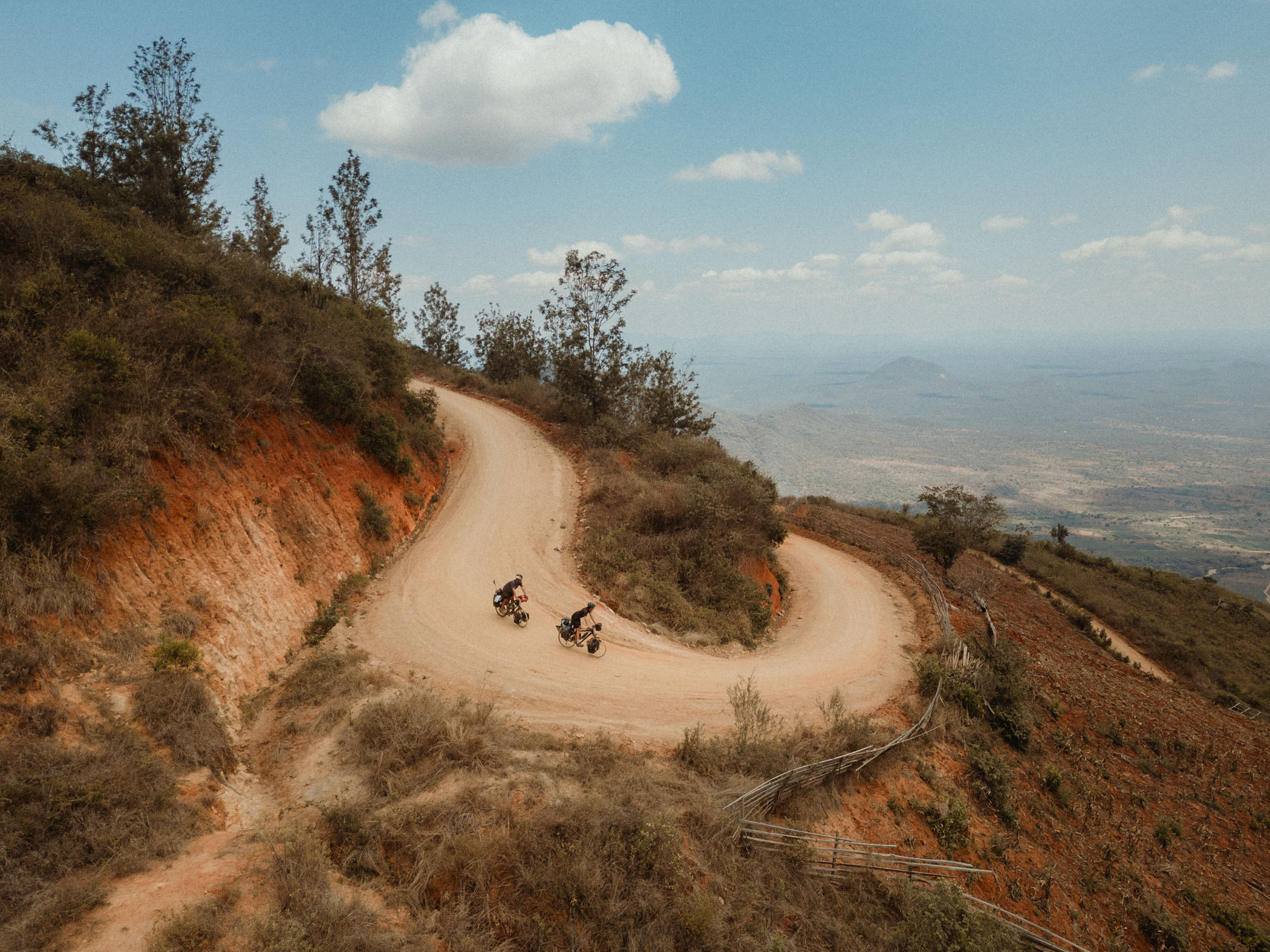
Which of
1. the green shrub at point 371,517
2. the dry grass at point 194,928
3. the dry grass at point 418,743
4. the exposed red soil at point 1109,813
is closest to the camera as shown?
the dry grass at point 194,928

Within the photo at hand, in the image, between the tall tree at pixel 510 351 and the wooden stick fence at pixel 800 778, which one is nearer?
the wooden stick fence at pixel 800 778

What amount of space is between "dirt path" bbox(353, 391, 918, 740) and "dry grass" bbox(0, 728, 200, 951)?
17.1 feet

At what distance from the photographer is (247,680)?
11016 mm

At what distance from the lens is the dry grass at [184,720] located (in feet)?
27.0

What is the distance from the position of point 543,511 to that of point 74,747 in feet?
50.1

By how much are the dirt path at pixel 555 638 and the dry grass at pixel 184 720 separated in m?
3.82

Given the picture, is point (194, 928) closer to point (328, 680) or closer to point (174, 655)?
point (174, 655)

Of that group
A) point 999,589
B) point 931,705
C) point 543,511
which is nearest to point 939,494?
point 999,589

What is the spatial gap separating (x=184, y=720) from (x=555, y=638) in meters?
7.95

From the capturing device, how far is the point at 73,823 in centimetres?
643

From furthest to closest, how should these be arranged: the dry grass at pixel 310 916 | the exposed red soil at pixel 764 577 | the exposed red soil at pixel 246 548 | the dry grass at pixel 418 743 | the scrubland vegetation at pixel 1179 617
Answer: the scrubland vegetation at pixel 1179 617, the exposed red soil at pixel 764 577, the exposed red soil at pixel 246 548, the dry grass at pixel 418 743, the dry grass at pixel 310 916

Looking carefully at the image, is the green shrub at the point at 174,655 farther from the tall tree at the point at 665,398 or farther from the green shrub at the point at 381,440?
the tall tree at the point at 665,398

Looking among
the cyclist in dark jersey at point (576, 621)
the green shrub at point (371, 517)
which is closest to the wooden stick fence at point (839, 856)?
the cyclist in dark jersey at point (576, 621)

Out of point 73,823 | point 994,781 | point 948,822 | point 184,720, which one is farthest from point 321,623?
point 994,781
